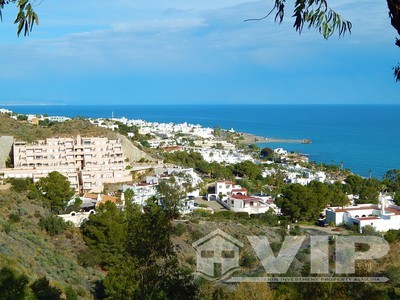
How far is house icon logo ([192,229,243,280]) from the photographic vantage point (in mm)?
12584

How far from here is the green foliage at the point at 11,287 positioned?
6588 millimetres

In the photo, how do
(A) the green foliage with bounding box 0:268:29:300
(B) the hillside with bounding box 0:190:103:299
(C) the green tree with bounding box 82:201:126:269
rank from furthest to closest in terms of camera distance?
(C) the green tree with bounding box 82:201:126:269 → (B) the hillside with bounding box 0:190:103:299 → (A) the green foliage with bounding box 0:268:29:300

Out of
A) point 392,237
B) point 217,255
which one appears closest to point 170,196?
point 217,255

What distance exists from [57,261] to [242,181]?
21888 mm

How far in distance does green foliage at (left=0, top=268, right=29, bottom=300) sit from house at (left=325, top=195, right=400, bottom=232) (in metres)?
17.6

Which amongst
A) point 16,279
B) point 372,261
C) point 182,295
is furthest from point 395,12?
point 372,261

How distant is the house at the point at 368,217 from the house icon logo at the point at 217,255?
783 cm

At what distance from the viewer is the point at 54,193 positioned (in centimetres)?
1947

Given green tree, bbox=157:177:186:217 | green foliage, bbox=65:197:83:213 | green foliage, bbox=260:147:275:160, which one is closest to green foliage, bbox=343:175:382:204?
green tree, bbox=157:177:186:217

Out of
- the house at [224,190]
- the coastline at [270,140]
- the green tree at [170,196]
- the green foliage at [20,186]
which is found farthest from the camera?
the coastline at [270,140]

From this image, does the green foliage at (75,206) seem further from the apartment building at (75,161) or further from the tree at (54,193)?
the apartment building at (75,161)

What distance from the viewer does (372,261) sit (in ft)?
47.0

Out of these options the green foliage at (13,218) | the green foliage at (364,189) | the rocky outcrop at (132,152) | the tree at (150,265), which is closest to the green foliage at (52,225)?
the green foliage at (13,218)

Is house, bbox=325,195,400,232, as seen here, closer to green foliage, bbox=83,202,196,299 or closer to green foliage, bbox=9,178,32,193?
green foliage, bbox=9,178,32,193
